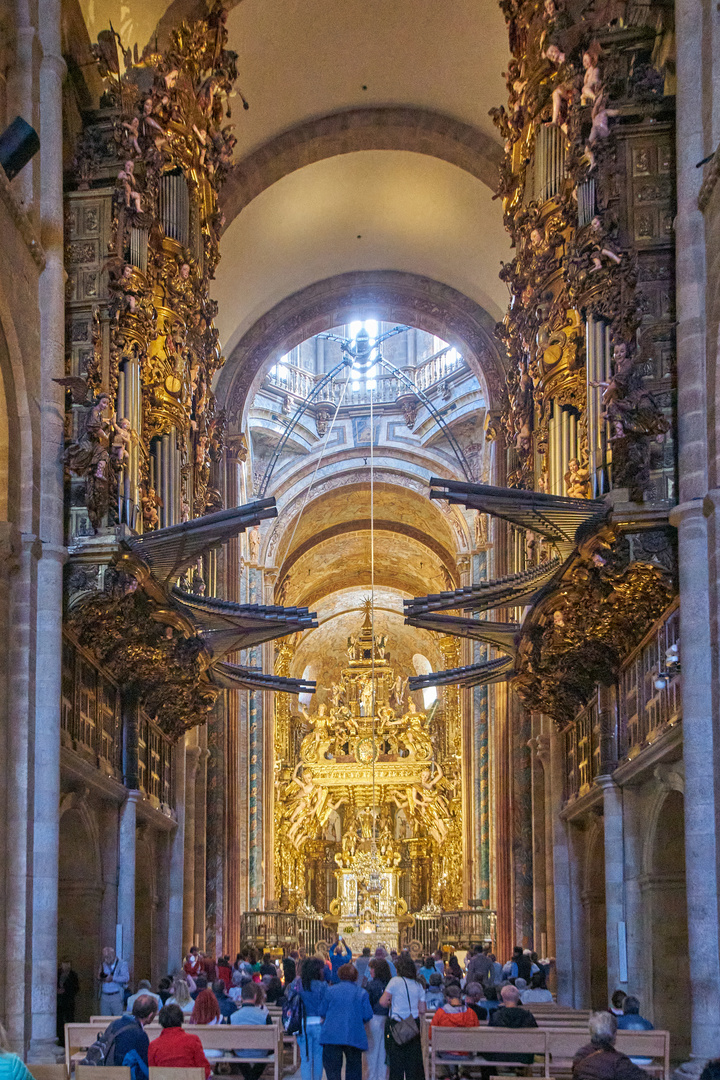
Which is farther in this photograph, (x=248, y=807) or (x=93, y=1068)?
(x=248, y=807)

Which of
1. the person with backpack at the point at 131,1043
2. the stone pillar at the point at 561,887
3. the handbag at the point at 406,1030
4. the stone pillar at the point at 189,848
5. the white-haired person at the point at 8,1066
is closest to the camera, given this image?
the white-haired person at the point at 8,1066

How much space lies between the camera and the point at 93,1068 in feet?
29.4

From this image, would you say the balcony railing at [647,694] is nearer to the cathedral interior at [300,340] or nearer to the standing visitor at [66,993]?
the cathedral interior at [300,340]

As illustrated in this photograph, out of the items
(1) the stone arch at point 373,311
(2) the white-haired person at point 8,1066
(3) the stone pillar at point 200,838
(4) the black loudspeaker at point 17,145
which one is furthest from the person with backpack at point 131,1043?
(1) the stone arch at point 373,311

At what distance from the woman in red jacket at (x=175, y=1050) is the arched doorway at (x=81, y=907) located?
31.8 ft

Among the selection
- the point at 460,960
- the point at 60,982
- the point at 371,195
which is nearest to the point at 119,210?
the point at 60,982

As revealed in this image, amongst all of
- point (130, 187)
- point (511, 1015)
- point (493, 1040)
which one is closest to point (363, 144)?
point (130, 187)

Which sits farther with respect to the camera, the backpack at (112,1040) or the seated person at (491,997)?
the seated person at (491,997)

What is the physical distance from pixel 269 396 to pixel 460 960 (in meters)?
17.2

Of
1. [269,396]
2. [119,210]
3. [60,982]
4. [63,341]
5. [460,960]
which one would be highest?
[269,396]

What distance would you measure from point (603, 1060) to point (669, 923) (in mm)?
10834

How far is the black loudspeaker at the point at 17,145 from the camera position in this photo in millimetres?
14312

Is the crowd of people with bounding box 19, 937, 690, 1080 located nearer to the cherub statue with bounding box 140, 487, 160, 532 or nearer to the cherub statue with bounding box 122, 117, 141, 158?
the cherub statue with bounding box 140, 487, 160, 532

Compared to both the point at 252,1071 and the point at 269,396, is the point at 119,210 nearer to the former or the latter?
the point at 252,1071
